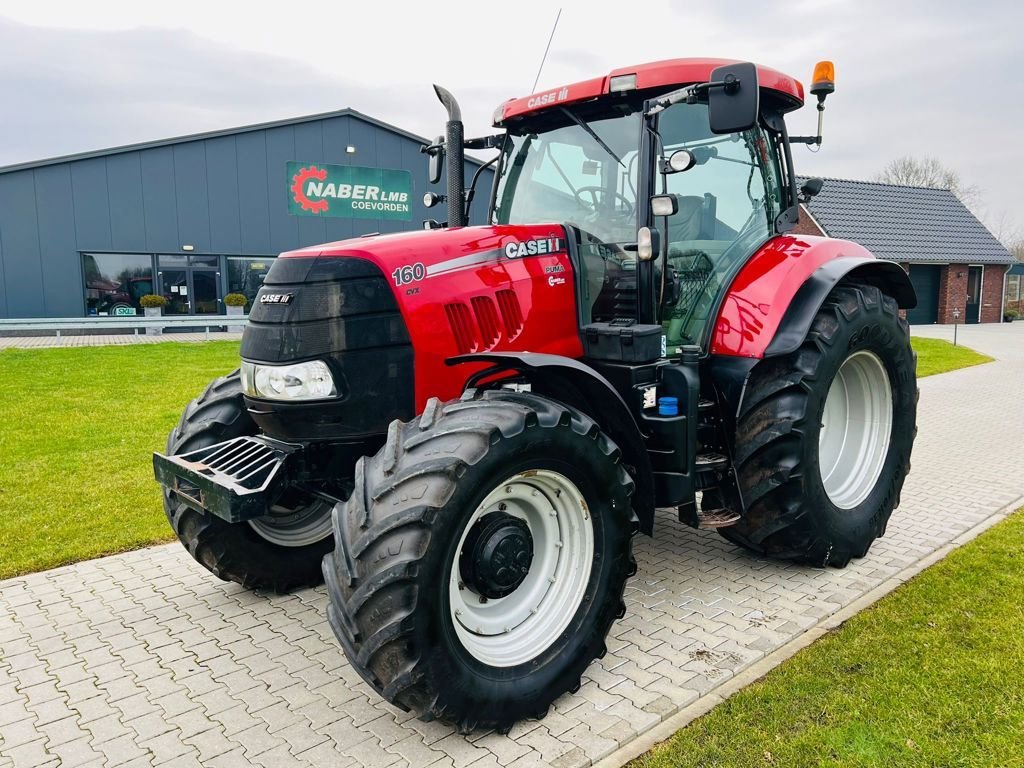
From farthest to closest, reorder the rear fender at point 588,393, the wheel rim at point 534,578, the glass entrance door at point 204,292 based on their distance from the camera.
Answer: the glass entrance door at point 204,292, the rear fender at point 588,393, the wheel rim at point 534,578

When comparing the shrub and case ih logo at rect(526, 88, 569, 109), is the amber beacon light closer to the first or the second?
case ih logo at rect(526, 88, 569, 109)

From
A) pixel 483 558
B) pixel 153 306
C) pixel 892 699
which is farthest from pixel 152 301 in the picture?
pixel 892 699

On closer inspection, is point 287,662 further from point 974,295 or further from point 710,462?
point 974,295

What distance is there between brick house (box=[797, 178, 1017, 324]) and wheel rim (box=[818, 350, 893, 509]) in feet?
70.8

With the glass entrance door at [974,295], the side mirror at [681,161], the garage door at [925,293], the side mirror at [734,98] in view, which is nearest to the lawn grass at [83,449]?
the side mirror at [681,161]

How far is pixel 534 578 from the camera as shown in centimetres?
316

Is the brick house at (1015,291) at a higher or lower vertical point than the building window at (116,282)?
lower

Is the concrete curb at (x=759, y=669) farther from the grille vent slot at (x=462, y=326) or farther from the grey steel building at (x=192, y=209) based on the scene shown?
the grey steel building at (x=192, y=209)

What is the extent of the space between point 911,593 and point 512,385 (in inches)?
93.0

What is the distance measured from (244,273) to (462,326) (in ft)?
73.5

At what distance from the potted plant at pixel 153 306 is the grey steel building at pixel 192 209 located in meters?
0.46

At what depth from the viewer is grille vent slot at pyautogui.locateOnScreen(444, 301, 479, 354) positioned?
10.6ft

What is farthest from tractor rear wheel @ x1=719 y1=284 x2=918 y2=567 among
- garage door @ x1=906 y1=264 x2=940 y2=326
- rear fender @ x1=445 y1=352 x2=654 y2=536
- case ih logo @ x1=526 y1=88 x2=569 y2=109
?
garage door @ x1=906 y1=264 x2=940 y2=326

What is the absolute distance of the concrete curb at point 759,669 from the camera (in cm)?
278
